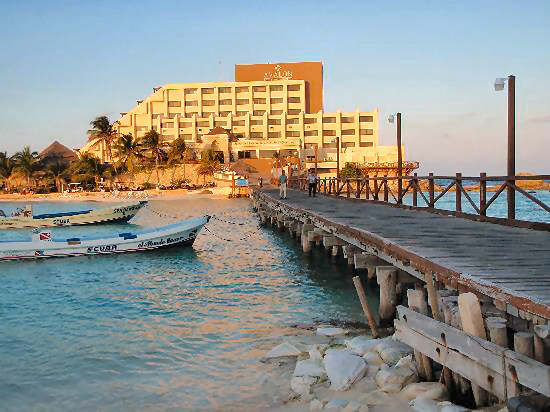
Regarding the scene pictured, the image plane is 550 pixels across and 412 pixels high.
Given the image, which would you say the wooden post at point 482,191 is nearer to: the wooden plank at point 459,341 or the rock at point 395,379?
the rock at point 395,379

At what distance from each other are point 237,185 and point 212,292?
70761 millimetres

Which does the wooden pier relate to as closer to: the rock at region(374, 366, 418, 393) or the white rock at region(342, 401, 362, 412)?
the rock at region(374, 366, 418, 393)

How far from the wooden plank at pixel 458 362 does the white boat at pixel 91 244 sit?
19.3 m

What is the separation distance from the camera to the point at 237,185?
8756 cm

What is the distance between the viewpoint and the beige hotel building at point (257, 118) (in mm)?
112375

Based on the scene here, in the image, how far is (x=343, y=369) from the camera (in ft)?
26.9

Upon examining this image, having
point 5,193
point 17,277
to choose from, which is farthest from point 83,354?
point 5,193

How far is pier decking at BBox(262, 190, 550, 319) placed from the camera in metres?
6.69

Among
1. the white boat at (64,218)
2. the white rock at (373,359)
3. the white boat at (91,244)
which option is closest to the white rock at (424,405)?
the white rock at (373,359)

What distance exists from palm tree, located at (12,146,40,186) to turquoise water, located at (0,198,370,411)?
92973 mm

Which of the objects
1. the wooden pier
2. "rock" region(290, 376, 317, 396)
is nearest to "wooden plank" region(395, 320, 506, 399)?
A: the wooden pier

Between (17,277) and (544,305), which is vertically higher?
(544,305)

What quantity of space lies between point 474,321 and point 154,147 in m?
104

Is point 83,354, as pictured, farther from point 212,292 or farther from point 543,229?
point 543,229
